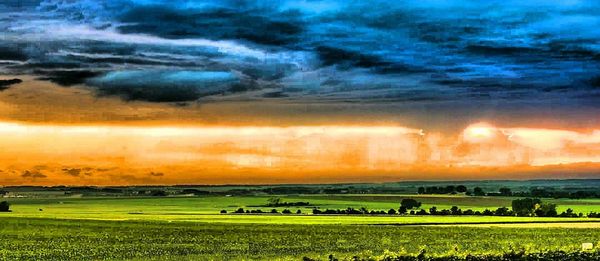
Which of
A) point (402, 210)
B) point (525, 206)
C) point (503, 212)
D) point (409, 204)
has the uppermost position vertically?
point (409, 204)

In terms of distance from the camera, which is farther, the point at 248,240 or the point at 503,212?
the point at 503,212

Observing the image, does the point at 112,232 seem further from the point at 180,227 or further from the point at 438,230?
the point at 438,230

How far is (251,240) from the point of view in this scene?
63625 millimetres

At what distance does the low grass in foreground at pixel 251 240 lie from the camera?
165 feet

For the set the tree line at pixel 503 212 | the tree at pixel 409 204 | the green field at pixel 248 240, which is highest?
the tree at pixel 409 204

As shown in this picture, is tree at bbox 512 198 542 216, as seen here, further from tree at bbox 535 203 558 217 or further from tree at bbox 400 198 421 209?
tree at bbox 400 198 421 209

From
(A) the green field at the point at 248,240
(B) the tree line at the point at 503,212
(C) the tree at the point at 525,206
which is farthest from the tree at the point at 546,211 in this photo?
(A) the green field at the point at 248,240

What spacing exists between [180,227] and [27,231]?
14.3 meters

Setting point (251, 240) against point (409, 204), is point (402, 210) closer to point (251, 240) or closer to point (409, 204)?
point (409, 204)

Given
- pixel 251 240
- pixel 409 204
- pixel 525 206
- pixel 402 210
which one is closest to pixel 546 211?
pixel 525 206

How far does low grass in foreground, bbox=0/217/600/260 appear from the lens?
1986 inches

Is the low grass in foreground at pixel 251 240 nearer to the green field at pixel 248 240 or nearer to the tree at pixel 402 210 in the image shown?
the green field at pixel 248 240

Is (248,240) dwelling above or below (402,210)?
below

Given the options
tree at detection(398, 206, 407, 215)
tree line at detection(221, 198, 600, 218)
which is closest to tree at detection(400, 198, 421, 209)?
tree at detection(398, 206, 407, 215)
